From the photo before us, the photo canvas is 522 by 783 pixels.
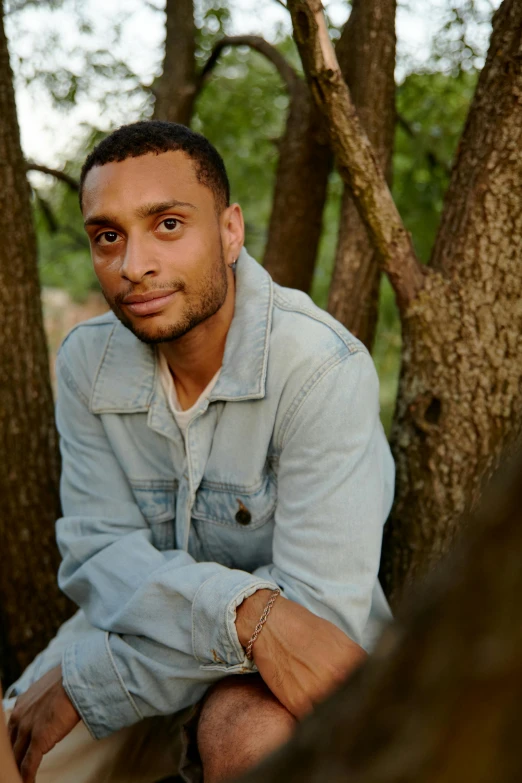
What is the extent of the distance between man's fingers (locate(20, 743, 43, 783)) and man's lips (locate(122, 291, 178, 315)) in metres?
1.19

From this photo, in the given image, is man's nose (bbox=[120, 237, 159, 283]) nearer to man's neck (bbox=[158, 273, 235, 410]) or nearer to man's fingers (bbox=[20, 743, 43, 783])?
man's neck (bbox=[158, 273, 235, 410])

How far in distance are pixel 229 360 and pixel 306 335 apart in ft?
0.78

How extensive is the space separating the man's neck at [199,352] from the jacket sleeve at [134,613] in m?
0.35

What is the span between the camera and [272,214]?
4012 mm

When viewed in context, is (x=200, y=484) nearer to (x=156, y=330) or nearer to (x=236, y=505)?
(x=236, y=505)

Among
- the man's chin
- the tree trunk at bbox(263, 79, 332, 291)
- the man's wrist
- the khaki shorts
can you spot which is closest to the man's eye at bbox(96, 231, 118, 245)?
the man's chin

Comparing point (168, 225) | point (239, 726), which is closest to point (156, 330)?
point (168, 225)

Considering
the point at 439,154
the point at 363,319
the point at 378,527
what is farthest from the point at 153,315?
the point at 439,154

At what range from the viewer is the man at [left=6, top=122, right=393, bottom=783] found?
2.02 metres

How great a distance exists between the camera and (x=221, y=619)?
2000 millimetres

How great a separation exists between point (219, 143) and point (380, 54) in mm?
1973

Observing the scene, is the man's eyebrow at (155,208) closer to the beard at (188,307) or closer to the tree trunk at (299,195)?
the beard at (188,307)

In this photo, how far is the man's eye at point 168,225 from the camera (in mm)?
2328

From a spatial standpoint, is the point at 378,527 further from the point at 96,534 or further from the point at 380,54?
→ the point at 380,54
